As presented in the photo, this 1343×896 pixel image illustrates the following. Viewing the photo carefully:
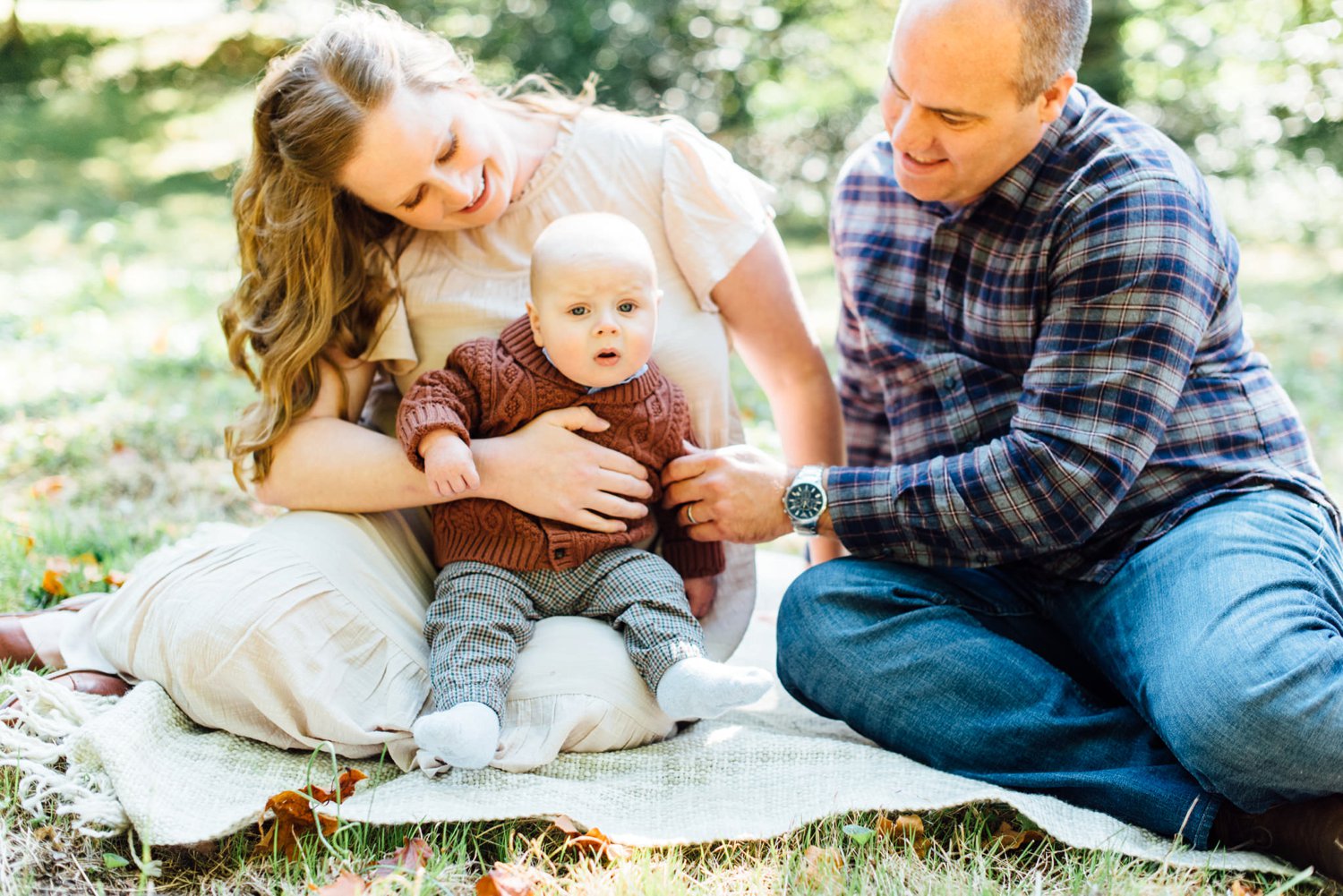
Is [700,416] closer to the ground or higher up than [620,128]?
closer to the ground

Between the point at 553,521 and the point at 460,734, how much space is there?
20.8 inches

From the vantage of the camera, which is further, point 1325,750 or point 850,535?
point 850,535

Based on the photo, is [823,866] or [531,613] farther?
[531,613]

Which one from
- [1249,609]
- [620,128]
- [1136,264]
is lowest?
[1249,609]

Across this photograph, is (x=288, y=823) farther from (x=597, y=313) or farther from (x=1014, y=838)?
(x=1014, y=838)

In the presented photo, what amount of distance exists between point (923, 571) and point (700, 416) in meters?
0.63

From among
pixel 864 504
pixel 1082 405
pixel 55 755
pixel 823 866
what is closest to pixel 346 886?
pixel 55 755

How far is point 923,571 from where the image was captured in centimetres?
264

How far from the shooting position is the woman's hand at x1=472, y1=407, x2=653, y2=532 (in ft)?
8.00

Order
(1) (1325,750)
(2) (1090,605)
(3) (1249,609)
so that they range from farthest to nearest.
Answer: (2) (1090,605), (3) (1249,609), (1) (1325,750)

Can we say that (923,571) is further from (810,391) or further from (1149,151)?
(1149,151)

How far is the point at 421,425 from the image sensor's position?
2357mm

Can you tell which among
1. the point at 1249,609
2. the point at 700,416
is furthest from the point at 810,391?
the point at 1249,609

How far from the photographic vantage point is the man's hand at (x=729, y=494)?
2553 mm
